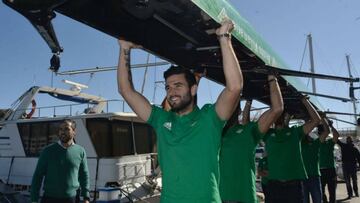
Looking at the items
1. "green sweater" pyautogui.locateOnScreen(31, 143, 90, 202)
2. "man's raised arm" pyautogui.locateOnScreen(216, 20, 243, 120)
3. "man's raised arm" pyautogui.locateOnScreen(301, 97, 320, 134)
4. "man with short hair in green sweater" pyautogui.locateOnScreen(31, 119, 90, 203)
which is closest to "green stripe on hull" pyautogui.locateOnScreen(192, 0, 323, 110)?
"man's raised arm" pyautogui.locateOnScreen(216, 20, 243, 120)

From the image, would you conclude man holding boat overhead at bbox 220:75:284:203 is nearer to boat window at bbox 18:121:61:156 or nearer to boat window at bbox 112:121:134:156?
boat window at bbox 112:121:134:156

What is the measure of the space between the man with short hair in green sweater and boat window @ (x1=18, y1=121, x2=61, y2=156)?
570 centimetres

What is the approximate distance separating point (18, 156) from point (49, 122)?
176 cm

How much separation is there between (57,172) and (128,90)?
246 centimetres

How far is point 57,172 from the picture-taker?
5.05 m

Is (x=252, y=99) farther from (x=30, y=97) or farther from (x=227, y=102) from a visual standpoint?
(x=30, y=97)

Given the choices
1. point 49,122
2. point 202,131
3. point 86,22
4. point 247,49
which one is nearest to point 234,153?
point 247,49

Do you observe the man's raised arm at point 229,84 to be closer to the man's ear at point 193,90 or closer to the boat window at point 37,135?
the man's ear at point 193,90

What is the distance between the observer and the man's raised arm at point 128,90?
10.1 ft

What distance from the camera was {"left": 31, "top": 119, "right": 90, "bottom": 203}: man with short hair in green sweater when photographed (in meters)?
5.00

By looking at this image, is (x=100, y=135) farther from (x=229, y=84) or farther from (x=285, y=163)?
(x=229, y=84)

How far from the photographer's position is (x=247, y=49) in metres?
3.93

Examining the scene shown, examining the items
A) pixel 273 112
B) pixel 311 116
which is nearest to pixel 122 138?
pixel 311 116

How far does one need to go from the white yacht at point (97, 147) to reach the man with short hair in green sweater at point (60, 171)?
150 inches
